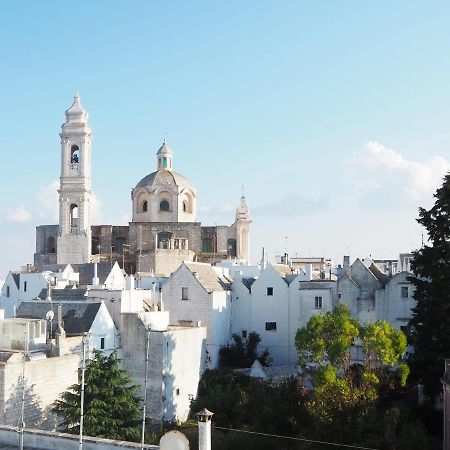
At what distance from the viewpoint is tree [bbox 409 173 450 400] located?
2797cm

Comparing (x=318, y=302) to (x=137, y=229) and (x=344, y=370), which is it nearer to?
(x=344, y=370)

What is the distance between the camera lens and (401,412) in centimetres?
2748

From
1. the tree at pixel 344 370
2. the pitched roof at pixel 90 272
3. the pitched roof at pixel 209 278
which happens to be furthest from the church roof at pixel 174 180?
the tree at pixel 344 370

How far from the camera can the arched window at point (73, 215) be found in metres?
72.4

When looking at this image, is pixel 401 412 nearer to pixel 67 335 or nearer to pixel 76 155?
pixel 67 335

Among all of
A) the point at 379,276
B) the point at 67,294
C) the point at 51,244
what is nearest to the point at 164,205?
the point at 51,244

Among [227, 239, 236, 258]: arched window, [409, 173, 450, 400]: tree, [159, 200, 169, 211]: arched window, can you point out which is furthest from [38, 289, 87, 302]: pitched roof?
[227, 239, 236, 258]: arched window

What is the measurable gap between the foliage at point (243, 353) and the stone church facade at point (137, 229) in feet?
77.7

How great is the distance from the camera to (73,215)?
240ft

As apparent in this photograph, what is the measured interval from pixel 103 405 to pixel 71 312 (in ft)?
24.9

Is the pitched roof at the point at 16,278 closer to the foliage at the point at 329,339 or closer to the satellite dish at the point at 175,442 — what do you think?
the foliage at the point at 329,339

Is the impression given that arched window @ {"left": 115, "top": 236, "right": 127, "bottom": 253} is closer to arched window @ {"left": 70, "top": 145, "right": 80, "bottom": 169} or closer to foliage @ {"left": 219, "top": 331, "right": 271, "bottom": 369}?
arched window @ {"left": 70, "top": 145, "right": 80, "bottom": 169}

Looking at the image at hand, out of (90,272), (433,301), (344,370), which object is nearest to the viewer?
(433,301)

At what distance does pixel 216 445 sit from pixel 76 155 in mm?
47931
